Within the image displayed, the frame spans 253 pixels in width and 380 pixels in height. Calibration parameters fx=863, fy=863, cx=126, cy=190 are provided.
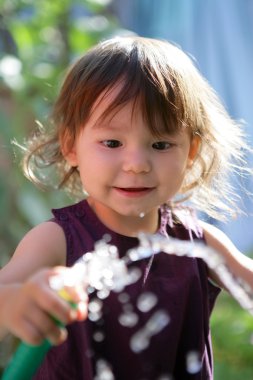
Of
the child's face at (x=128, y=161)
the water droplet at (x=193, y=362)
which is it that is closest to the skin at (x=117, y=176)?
the child's face at (x=128, y=161)

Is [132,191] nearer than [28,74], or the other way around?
[132,191]

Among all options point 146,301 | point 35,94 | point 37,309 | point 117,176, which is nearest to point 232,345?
point 35,94

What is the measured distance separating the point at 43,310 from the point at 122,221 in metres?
0.54

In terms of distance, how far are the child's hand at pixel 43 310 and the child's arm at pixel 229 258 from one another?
2.00ft

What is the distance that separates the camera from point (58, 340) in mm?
965

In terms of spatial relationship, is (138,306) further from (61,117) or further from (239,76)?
(239,76)

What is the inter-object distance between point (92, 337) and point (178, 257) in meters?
0.21

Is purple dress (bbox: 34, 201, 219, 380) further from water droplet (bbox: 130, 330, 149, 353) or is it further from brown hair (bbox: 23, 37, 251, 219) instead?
brown hair (bbox: 23, 37, 251, 219)

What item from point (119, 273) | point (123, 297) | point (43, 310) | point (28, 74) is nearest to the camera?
point (43, 310)

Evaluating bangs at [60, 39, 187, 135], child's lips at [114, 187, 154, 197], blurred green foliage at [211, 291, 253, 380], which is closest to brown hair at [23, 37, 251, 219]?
bangs at [60, 39, 187, 135]

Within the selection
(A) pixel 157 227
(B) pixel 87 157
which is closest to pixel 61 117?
(B) pixel 87 157

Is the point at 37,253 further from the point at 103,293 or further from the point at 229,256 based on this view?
the point at 229,256

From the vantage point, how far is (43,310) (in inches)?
38.4

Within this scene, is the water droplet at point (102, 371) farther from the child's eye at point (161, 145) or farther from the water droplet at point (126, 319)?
the child's eye at point (161, 145)
